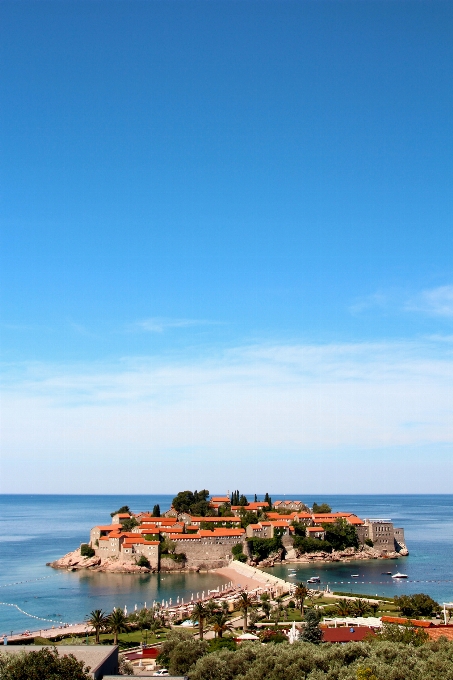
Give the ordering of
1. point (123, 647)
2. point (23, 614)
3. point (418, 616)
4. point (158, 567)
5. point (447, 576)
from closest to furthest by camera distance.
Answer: point (123, 647) → point (418, 616) → point (23, 614) → point (447, 576) → point (158, 567)

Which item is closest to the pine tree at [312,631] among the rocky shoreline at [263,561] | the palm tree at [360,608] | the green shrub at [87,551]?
the palm tree at [360,608]

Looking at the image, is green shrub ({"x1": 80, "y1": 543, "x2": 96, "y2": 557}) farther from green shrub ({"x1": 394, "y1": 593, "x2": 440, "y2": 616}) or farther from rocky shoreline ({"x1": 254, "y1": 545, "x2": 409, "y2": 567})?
green shrub ({"x1": 394, "y1": 593, "x2": 440, "y2": 616})

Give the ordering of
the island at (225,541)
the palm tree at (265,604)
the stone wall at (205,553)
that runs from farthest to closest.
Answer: the stone wall at (205,553) → the island at (225,541) → the palm tree at (265,604)

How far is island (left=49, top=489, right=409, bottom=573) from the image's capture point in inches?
3221

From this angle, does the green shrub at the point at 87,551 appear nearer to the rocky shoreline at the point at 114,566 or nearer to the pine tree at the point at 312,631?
the rocky shoreline at the point at 114,566

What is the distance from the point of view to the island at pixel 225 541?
81.8 meters

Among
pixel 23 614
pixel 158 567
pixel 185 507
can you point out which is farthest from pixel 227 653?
pixel 185 507

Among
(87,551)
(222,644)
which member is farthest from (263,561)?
(222,644)

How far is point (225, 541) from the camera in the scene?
84438mm

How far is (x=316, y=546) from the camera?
87312 millimetres

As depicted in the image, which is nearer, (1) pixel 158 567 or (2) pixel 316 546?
(1) pixel 158 567

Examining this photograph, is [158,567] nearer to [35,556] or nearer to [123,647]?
[35,556]

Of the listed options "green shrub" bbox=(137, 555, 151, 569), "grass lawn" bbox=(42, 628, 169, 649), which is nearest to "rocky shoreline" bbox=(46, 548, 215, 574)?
"green shrub" bbox=(137, 555, 151, 569)

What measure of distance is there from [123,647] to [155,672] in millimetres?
9318
